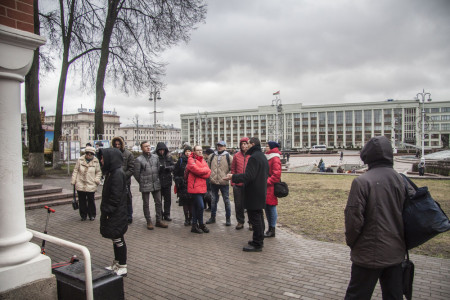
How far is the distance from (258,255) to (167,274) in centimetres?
161

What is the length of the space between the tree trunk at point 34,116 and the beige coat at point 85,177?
9354 millimetres

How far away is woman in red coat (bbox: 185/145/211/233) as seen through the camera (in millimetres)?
6375

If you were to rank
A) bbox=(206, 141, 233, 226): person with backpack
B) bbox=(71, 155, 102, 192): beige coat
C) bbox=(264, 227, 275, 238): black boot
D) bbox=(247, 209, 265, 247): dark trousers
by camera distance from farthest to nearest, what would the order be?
1. bbox=(71, 155, 102, 192): beige coat
2. bbox=(206, 141, 233, 226): person with backpack
3. bbox=(264, 227, 275, 238): black boot
4. bbox=(247, 209, 265, 247): dark trousers

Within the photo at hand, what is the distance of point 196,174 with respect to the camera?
251 inches

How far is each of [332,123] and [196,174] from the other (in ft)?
364

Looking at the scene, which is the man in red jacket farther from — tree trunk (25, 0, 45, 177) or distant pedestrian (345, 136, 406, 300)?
tree trunk (25, 0, 45, 177)

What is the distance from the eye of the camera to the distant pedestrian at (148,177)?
686cm

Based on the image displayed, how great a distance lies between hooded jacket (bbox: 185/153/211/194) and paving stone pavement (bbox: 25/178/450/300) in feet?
3.19

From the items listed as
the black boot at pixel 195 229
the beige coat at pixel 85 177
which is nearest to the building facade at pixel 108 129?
the beige coat at pixel 85 177

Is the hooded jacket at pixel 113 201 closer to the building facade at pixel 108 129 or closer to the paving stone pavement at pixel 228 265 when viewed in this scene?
the paving stone pavement at pixel 228 265

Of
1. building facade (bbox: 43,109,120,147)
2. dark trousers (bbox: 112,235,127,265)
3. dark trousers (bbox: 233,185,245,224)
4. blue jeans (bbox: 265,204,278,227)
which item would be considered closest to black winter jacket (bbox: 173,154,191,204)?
dark trousers (bbox: 233,185,245,224)

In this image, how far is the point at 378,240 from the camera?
2.74 m

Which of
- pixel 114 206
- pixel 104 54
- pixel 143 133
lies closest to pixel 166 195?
pixel 114 206

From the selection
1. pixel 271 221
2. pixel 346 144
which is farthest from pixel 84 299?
pixel 346 144
